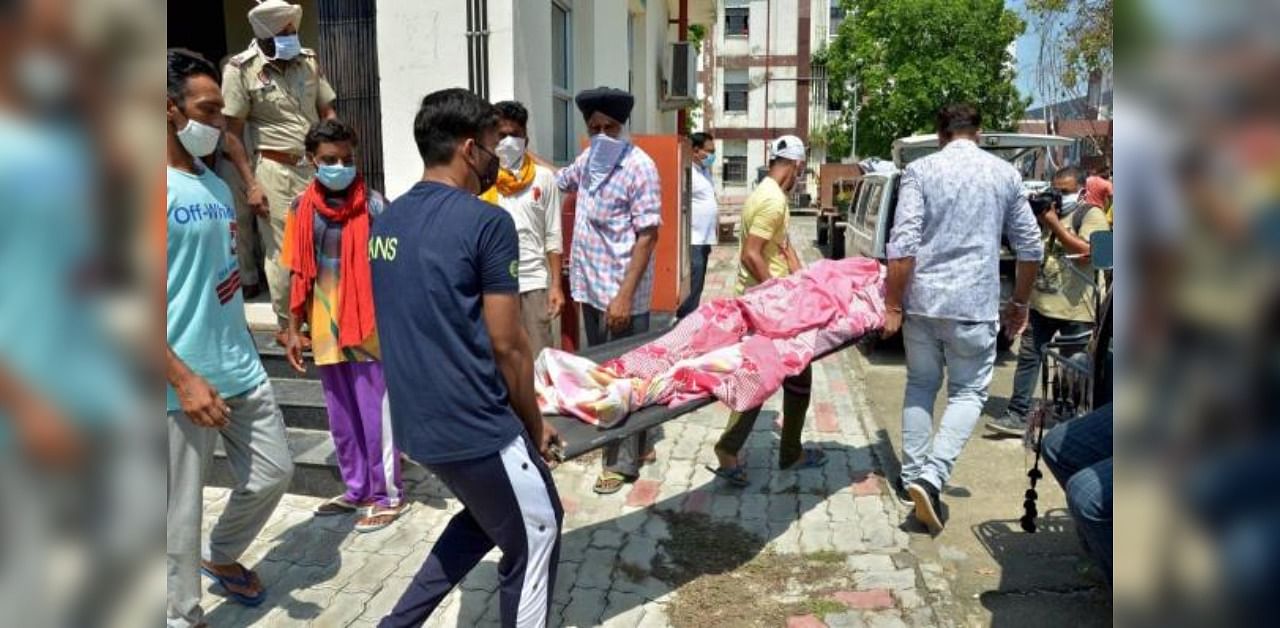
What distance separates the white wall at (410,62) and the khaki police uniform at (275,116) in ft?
1.59

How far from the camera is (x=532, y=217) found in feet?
16.5

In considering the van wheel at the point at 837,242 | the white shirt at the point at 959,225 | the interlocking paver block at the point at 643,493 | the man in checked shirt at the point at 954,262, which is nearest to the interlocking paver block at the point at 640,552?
the interlocking paver block at the point at 643,493

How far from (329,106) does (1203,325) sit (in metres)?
5.96

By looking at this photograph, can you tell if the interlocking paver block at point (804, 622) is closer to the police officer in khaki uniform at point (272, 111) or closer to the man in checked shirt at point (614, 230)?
the man in checked shirt at point (614, 230)

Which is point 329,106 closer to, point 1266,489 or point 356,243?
point 356,243

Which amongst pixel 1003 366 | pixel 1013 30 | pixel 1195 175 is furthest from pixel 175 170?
pixel 1013 30

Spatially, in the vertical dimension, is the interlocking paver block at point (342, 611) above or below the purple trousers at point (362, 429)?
below

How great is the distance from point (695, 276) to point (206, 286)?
221 inches

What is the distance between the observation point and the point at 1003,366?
819 centimetres

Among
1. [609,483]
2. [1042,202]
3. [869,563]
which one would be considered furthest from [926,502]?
[1042,202]

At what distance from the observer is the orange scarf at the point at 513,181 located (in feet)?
16.3

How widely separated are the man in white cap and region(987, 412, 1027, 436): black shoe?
4.59 ft

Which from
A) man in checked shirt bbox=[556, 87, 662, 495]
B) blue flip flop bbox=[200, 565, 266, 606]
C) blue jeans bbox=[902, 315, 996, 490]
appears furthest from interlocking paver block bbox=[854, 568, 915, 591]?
blue flip flop bbox=[200, 565, 266, 606]

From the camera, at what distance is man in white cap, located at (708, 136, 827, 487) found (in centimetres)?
521
